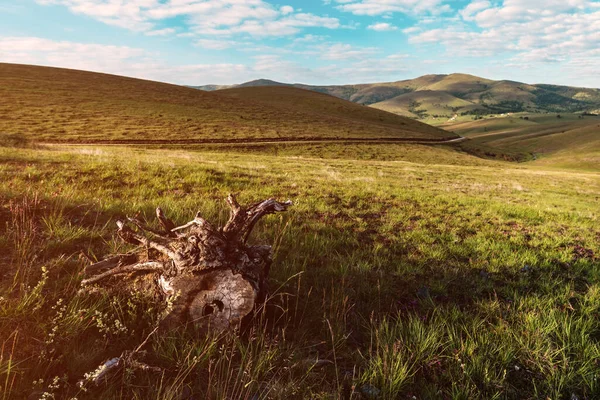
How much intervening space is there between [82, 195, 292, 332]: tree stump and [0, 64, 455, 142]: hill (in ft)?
180

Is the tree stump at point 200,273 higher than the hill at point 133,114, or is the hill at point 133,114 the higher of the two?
the hill at point 133,114

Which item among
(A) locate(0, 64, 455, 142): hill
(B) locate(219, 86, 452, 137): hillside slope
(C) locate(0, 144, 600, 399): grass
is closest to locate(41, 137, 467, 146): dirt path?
(A) locate(0, 64, 455, 142): hill

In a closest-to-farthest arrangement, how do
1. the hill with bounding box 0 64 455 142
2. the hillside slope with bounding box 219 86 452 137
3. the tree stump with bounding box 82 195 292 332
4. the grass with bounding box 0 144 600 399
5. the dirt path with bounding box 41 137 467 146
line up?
the grass with bounding box 0 144 600 399 → the tree stump with bounding box 82 195 292 332 → the dirt path with bounding box 41 137 467 146 → the hill with bounding box 0 64 455 142 → the hillside slope with bounding box 219 86 452 137

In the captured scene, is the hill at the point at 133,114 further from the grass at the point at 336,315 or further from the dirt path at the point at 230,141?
the grass at the point at 336,315

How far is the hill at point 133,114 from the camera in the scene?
5472 cm

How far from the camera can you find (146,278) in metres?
3.43

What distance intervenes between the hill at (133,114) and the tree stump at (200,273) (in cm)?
5494

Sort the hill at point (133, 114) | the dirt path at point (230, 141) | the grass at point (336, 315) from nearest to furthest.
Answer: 1. the grass at point (336, 315)
2. the dirt path at point (230, 141)
3. the hill at point (133, 114)

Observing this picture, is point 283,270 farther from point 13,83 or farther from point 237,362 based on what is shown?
point 13,83

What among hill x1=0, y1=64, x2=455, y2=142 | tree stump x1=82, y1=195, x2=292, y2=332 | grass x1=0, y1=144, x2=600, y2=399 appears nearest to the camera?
grass x1=0, y1=144, x2=600, y2=399

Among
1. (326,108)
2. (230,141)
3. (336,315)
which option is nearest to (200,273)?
(336,315)

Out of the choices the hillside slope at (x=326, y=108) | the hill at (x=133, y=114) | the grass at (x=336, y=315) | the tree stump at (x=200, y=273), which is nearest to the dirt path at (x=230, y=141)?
the hill at (x=133, y=114)

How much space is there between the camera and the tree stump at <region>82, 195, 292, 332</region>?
312 cm

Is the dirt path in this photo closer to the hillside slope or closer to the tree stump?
the hillside slope
